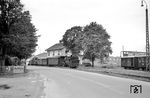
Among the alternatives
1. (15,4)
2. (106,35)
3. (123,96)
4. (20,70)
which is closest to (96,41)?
(106,35)

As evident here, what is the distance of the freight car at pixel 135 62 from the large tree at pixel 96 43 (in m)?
7.18

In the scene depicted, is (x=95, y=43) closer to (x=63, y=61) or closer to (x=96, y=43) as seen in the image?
(x=96, y=43)

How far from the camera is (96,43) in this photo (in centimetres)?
6078

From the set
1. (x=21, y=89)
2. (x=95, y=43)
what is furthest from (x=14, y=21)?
(x=95, y=43)

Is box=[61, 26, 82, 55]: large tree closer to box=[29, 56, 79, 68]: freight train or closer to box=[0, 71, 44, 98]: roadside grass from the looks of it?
box=[29, 56, 79, 68]: freight train

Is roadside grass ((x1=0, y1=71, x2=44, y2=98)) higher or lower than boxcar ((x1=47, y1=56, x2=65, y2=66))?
lower

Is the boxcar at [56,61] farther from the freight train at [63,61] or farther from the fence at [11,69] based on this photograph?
the fence at [11,69]

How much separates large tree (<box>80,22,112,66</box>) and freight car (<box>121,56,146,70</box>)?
718 cm

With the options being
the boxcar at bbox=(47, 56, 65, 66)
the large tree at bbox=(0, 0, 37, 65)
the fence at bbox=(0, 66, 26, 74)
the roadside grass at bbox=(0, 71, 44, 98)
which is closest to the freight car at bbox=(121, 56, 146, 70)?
the boxcar at bbox=(47, 56, 65, 66)

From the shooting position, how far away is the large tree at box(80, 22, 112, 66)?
198ft

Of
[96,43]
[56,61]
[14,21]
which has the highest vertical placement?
[14,21]

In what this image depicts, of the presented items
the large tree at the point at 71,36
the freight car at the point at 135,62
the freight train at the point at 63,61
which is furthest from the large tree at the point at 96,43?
the large tree at the point at 71,36

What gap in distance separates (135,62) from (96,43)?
13.5 metres

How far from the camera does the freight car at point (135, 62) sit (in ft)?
153
